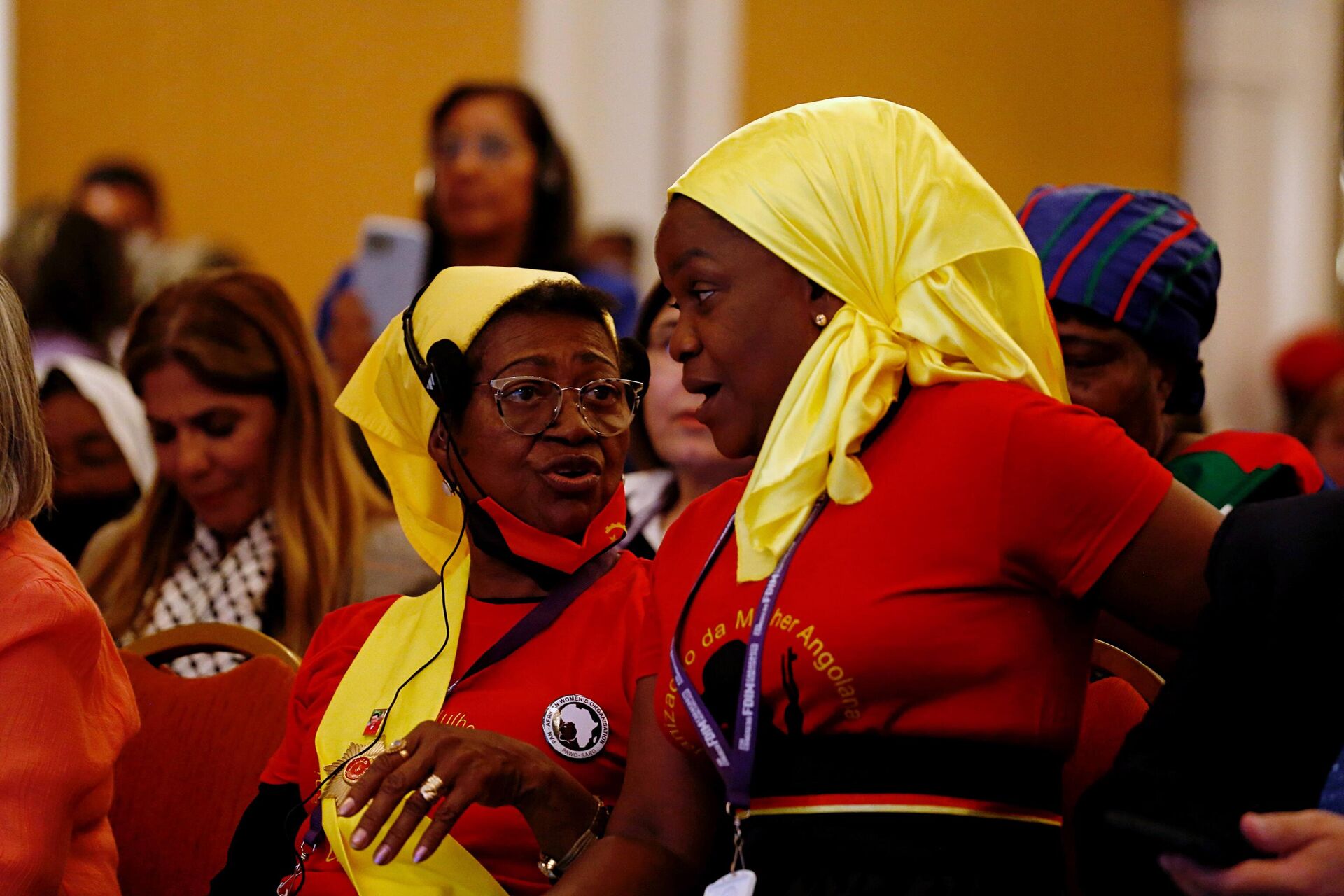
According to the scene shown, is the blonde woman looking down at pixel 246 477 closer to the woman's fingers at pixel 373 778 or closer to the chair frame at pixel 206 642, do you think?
the chair frame at pixel 206 642

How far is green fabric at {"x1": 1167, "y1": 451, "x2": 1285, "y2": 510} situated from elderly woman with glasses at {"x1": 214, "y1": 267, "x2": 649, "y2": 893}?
883 millimetres

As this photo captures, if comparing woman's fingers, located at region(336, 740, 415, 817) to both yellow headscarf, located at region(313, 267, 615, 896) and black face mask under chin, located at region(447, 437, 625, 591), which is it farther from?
black face mask under chin, located at region(447, 437, 625, 591)

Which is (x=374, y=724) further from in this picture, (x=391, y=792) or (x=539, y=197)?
(x=539, y=197)

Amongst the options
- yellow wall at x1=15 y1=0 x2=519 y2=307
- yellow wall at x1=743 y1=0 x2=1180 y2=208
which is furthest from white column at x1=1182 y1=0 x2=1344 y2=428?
yellow wall at x1=15 y1=0 x2=519 y2=307

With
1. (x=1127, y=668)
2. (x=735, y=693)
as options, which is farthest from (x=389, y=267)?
(x=735, y=693)

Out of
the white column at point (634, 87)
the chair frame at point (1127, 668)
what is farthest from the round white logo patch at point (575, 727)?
the white column at point (634, 87)

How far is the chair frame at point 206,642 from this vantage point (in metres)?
3.00

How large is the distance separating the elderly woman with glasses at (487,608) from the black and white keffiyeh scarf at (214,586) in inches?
27.8

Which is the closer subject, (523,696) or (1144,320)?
(523,696)

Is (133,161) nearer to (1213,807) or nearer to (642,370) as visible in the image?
(642,370)

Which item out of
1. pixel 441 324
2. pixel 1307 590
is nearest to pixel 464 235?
pixel 441 324

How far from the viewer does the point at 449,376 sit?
2.65 metres

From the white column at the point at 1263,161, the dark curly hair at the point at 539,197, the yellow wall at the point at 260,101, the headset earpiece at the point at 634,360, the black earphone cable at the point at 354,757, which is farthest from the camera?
the white column at the point at 1263,161

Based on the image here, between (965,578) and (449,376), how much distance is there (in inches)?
41.3
